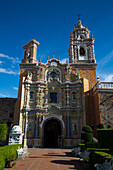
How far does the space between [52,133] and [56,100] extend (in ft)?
16.2

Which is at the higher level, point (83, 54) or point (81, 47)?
point (81, 47)

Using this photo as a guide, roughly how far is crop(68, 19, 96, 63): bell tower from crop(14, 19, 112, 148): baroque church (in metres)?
0.17

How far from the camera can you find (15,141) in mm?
14867

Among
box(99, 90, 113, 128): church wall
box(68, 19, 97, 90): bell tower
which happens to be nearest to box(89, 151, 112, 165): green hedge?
box(99, 90, 113, 128): church wall

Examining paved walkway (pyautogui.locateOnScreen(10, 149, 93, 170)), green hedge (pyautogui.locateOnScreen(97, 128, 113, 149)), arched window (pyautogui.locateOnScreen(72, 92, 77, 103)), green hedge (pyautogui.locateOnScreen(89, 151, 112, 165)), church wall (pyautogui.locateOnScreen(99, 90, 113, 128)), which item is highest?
arched window (pyautogui.locateOnScreen(72, 92, 77, 103))

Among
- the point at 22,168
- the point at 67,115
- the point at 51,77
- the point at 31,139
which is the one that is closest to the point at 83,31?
the point at 51,77

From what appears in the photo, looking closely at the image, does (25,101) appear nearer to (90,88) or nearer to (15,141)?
(15,141)

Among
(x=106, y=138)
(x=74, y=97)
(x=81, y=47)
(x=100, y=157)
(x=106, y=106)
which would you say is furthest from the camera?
(x=81, y=47)

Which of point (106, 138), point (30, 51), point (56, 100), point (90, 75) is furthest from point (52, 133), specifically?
point (106, 138)

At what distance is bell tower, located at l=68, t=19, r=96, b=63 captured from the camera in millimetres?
26944

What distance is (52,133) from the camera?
76.1 ft

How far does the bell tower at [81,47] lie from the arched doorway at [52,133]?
35.4 ft

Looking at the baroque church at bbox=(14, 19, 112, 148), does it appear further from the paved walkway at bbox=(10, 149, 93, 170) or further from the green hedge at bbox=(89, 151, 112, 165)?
the green hedge at bbox=(89, 151, 112, 165)

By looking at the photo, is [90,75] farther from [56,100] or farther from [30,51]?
[30,51]
